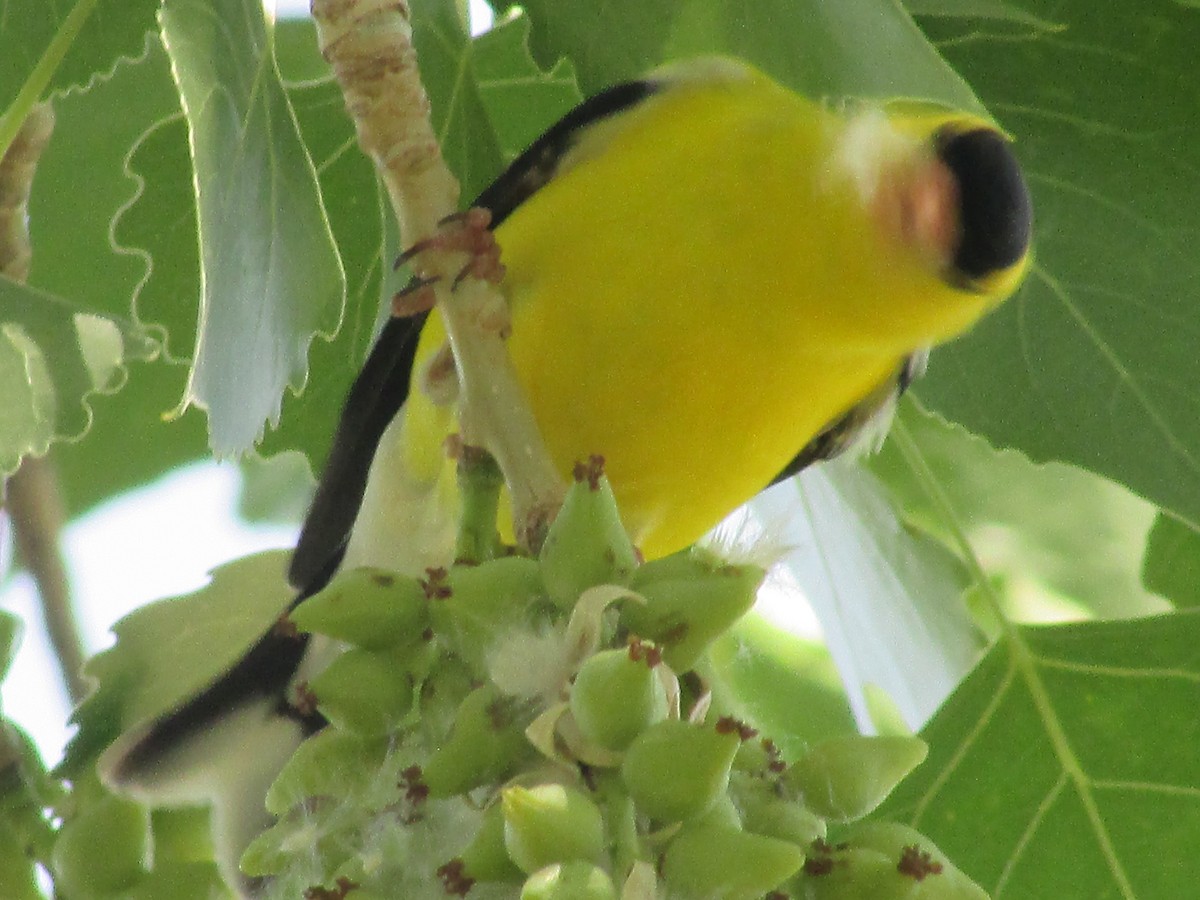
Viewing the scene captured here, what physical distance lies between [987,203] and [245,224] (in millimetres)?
587

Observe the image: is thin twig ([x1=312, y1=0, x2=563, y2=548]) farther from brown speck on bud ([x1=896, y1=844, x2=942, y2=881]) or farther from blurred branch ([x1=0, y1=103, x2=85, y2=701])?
blurred branch ([x1=0, y1=103, x2=85, y2=701])

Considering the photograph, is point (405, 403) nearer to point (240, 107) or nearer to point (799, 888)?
point (240, 107)

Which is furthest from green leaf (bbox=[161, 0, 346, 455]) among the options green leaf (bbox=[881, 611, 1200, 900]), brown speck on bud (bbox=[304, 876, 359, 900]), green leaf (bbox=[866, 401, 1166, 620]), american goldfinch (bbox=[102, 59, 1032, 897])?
green leaf (bbox=[866, 401, 1166, 620])

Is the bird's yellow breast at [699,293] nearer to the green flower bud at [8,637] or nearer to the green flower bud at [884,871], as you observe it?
the green flower bud at [8,637]

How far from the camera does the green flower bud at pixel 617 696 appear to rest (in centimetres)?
69

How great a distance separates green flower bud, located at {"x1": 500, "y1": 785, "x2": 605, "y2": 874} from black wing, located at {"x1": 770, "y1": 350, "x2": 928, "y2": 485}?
2.99 ft

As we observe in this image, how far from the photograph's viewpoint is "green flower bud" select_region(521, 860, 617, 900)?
61 centimetres

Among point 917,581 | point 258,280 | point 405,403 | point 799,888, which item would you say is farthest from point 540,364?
point 799,888

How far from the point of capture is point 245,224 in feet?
3.38

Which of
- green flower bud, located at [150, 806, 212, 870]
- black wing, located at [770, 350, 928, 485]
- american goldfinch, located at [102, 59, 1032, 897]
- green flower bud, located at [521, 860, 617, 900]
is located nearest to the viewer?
green flower bud, located at [521, 860, 617, 900]

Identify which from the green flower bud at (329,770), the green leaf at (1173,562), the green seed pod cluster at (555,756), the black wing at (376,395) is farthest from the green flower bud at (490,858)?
the green leaf at (1173,562)

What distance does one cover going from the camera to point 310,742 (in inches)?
31.6

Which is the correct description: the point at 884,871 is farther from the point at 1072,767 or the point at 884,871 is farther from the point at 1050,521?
the point at 1050,521

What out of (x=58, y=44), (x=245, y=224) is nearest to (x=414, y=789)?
(x=245, y=224)
